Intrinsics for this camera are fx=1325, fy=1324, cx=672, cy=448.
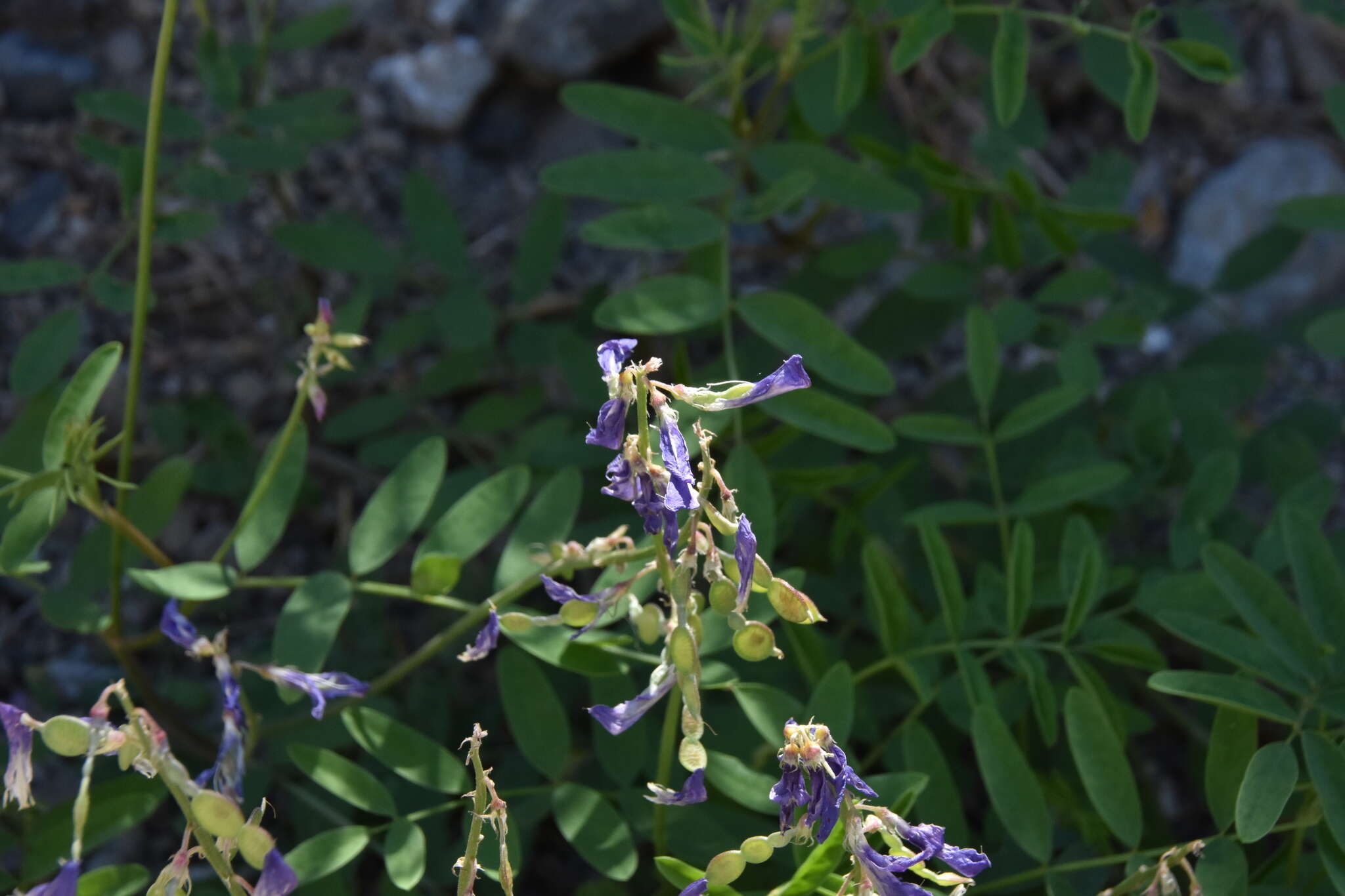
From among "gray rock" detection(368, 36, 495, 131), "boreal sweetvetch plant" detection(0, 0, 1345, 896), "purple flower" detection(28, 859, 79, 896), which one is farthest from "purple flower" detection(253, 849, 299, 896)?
"gray rock" detection(368, 36, 495, 131)

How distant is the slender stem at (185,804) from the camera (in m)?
1.13

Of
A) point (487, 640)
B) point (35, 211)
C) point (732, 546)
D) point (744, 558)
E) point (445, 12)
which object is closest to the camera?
point (744, 558)

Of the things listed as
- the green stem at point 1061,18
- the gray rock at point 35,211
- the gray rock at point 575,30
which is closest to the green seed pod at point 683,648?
the green stem at point 1061,18

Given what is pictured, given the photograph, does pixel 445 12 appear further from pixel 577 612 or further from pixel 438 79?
pixel 577 612

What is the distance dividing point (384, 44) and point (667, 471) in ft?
7.73

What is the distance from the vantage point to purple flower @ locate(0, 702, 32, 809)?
1.21m

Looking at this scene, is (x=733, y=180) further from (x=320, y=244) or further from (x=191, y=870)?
(x=191, y=870)

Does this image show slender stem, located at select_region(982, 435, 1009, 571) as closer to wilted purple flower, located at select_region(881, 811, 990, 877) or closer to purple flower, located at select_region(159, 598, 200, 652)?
wilted purple flower, located at select_region(881, 811, 990, 877)

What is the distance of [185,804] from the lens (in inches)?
46.7

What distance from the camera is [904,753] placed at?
6.27ft

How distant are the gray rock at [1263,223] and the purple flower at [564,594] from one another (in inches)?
98.1

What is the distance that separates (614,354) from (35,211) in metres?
2.25

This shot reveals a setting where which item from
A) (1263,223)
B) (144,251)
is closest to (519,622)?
(144,251)

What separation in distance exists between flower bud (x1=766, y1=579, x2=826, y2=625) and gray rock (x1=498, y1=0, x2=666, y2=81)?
6.87ft
